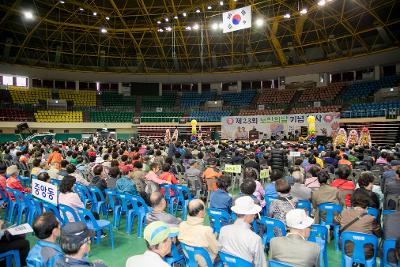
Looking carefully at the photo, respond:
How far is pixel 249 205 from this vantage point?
374 centimetres

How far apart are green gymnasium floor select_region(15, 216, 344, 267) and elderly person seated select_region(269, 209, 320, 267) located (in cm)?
228

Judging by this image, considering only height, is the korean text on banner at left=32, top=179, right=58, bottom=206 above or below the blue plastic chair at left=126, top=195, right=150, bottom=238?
above

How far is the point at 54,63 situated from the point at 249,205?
34.1 metres

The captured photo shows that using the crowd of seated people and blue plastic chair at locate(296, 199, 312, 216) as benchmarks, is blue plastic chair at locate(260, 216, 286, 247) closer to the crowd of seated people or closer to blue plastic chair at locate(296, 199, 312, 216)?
the crowd of seated people

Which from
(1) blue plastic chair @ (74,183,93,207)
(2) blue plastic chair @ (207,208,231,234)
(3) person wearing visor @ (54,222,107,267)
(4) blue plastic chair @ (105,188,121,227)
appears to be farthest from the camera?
(1) blue plastic chair @ (74,183,93,207)

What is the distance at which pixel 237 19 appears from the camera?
16703 mm

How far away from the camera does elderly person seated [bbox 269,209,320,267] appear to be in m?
3.11

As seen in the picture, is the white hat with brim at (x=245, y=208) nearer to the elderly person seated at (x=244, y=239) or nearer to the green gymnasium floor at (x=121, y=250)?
the elderly person seated at (x=244, y=239)

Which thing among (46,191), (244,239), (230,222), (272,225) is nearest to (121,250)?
(46,191)

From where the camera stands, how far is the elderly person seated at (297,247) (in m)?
3.11

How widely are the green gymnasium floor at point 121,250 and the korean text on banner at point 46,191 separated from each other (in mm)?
1158

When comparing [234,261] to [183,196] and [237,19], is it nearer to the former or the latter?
[183,196]

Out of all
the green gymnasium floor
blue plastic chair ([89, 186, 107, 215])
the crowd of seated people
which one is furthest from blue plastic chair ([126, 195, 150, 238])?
blue plastic chair ([89, 186, 107, 215])

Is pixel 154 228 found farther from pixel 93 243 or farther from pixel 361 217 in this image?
pixel 93 243
